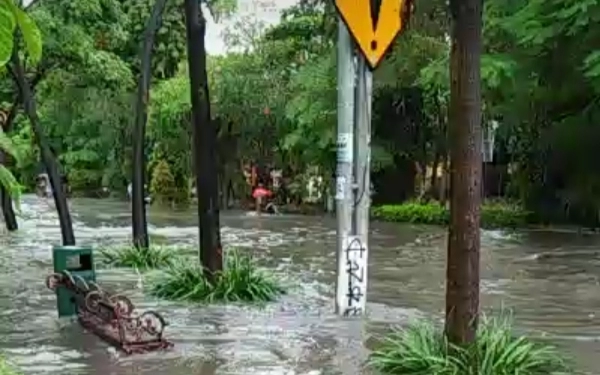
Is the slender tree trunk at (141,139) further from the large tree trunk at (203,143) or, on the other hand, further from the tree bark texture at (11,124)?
the large tree trunk at (203,143)

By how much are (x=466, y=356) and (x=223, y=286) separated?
16.9 feet

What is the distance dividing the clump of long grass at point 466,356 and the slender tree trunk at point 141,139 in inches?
385

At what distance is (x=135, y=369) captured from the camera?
781 centimetres

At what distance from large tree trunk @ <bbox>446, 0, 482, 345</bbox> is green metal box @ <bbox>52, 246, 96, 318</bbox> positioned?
188 inches

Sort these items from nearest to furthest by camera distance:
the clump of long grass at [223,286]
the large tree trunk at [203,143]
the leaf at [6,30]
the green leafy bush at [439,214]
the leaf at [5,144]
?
the leaf at [6,30], the leaf at [5,144], the clump of long grass at [223,286], the large tree trunk at [203,143], the green leafy bush at [439,214]

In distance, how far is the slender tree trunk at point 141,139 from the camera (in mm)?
17219

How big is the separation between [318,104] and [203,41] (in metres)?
18.4

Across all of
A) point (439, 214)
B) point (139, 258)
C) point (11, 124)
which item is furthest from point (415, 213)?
point (139, 258)

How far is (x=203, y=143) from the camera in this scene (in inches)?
492

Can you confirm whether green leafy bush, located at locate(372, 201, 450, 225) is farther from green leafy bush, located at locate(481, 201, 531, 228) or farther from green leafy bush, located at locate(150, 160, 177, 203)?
green leafy bush, located at locate(150, 160, 177, 203)

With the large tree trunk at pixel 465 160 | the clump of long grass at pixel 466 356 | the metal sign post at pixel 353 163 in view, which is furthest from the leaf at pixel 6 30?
the metal sign post at pixel 353 163

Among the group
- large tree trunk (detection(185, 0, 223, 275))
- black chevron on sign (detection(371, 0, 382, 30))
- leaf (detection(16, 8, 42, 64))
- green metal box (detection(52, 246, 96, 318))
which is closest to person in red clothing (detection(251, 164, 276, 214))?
large tree trunk (detection(185, 0, 223, 275))

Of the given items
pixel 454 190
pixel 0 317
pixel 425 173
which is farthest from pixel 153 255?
pixel 425 173

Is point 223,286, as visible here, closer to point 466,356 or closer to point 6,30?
point 466,356
